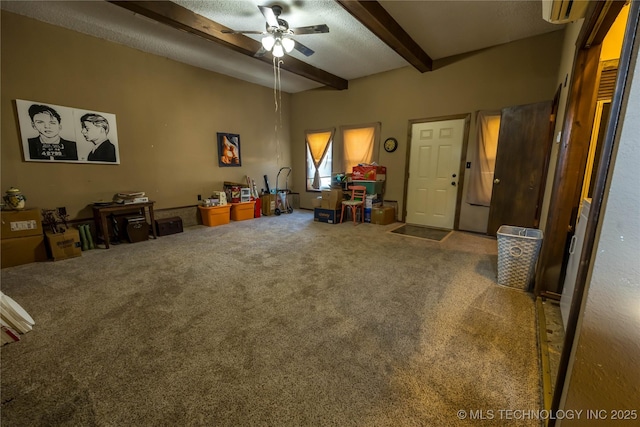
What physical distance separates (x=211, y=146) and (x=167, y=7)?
248 centimetres

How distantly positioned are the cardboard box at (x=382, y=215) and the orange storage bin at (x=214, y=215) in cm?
290

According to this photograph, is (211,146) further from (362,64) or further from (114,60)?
(362,64)

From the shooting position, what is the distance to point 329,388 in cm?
129

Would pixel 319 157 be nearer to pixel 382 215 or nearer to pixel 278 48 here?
pixel 382 215

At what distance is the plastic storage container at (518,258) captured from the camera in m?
2.23

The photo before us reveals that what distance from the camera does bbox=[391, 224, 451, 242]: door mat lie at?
4.05 m

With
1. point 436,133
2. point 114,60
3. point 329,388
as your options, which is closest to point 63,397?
point 329,388

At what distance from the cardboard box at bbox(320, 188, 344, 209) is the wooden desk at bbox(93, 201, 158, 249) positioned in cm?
295

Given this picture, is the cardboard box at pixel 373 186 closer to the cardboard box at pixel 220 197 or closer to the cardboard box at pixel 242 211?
the cardboard box at pixel 242 211

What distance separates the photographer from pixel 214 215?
192 inches

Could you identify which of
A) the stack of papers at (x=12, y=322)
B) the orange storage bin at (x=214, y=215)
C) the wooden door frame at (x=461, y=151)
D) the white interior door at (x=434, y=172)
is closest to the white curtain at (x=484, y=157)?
the wooden door frame at (x=461, y=151)

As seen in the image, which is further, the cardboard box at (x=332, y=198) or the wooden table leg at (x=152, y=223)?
the cardboard box at (x=332, y=198)

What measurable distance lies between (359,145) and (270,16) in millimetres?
3136

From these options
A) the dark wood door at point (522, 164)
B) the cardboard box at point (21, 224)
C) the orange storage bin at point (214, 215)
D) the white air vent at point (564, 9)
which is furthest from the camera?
the orange storage bin at point (214, 215)
